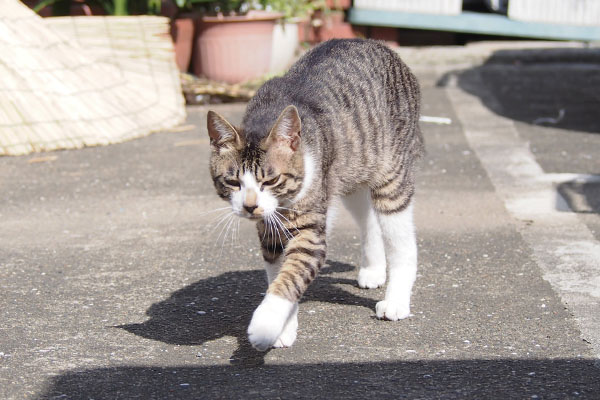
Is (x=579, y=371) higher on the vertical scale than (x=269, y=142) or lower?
lower

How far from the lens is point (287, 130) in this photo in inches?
135

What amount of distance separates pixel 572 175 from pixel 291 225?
3.30m

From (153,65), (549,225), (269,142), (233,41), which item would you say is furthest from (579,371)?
(233,41)

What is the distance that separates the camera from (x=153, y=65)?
8695 millimetres

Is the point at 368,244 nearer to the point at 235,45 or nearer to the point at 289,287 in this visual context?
the point at 289,287

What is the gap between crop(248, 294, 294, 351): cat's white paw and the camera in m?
3.15

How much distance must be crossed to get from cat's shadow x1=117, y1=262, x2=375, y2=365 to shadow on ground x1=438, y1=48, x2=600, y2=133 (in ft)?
14.5

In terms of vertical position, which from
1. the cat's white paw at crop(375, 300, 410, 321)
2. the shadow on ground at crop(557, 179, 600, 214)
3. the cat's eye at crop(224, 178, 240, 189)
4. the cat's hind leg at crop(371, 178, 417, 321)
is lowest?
the shadow on ground at crop(557, 179, 600, 214)

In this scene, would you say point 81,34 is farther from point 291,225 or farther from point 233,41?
point 291,225

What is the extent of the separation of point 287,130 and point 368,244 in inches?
43.3

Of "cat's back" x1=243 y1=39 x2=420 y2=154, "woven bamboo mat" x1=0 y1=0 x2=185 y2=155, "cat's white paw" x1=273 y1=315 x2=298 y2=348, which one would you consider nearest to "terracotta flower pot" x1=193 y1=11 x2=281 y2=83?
"woven bamboo mat" x1=0 y1=0 x2=185 y2=155

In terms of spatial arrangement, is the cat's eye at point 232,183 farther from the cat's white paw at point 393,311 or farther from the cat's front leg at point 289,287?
the cat's white paw at point 393,311

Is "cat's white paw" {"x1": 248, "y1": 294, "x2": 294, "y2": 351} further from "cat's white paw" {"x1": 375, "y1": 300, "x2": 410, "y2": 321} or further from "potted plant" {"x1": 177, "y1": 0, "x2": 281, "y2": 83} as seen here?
"potted plant" {"x1": 177, "y1": 0, "x2": 281, "y2": 83}

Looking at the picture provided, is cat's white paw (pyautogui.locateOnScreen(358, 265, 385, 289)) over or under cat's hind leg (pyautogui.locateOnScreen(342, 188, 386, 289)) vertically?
under
